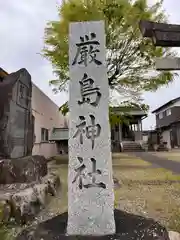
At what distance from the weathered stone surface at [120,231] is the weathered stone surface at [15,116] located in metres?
2.51

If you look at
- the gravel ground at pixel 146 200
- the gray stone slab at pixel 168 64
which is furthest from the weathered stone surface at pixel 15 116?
the gray stone slab at pixel 168 64

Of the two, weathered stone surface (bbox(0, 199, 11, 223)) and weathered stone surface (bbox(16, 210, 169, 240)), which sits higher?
weathered stone surface (bbox(16, 210, 169, 240))

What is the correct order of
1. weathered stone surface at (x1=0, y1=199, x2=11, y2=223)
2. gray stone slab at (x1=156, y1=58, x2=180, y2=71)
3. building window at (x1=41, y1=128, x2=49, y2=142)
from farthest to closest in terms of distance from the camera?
building window at (x1=41, y1=128, x2=49, y2=142) < gray stone slab at (x1=156, y1=58, x2=180, y2=71) < weathered stone surface at (x1=0, y1=199, x2=11, y2=223)

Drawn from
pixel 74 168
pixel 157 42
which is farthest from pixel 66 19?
pixel 74 168

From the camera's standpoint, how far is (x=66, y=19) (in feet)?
34.7

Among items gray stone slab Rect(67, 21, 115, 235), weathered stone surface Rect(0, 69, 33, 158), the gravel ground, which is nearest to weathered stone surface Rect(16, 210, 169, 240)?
gray stone slab Rect(67, 21, 115, 235)

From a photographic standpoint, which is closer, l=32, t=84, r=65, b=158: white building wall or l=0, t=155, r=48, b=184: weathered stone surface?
l=0, t=155, r=48, b=184: weathered stone surface

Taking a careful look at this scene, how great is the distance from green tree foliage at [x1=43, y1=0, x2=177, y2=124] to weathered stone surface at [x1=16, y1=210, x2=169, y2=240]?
9.30m

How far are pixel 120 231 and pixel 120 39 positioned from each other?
32.5ft

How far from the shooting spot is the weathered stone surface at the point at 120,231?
6.79ft

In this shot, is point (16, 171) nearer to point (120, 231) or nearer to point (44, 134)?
point (120, 231)

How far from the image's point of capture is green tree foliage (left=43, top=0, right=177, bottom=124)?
34.2 ft

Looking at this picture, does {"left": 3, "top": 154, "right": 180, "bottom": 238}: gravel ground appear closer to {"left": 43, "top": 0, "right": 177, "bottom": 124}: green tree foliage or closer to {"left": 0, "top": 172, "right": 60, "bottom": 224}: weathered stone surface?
{"left": 0, "top": 172, "right": 60, "bottom": 224}: weathered stone surface

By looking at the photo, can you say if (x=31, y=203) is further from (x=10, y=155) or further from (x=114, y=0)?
(x=114, y=0)
